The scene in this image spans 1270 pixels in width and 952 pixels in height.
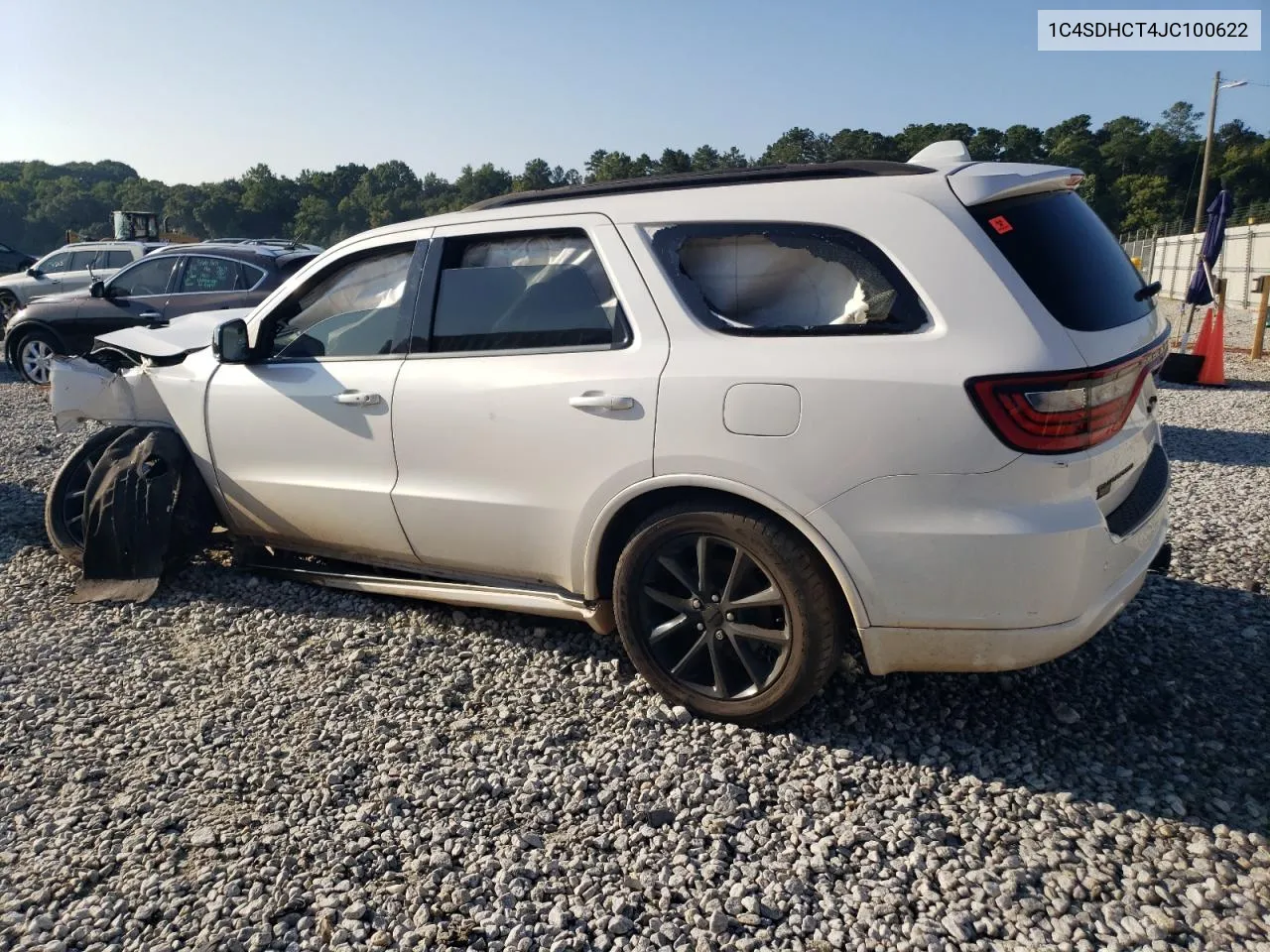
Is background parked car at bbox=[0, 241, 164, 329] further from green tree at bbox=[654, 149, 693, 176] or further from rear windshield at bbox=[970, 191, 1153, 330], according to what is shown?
green tree at bbox=[654, 149, 693, 176]

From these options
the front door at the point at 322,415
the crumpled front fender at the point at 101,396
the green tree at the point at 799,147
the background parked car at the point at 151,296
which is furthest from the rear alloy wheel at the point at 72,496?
the green tree at the point at 799,147

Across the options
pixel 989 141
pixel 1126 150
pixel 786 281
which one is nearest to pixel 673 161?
pixel 989 141

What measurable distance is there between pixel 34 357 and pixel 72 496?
8645mm

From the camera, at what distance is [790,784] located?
3.06 meters

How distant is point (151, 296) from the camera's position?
11.3 meters

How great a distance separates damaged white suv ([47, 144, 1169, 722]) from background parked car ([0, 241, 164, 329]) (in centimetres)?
1370

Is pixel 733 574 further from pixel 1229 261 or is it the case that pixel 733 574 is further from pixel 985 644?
pixel 1229 261

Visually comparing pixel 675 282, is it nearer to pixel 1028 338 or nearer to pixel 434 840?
pixel 1028 338

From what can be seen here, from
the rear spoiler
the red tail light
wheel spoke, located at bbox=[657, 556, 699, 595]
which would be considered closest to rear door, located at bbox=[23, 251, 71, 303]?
wheel spoke, located at bbox=[657, 556, 699, 595]

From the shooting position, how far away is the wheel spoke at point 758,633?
3.17 meters

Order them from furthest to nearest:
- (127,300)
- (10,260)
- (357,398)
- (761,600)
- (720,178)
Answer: (10,260)
(127,300)
(357,398)
(720,178)
(761,600)

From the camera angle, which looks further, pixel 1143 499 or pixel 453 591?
pixel 453 591

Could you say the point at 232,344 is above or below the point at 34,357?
above

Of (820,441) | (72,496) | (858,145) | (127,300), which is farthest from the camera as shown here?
(858,145)
